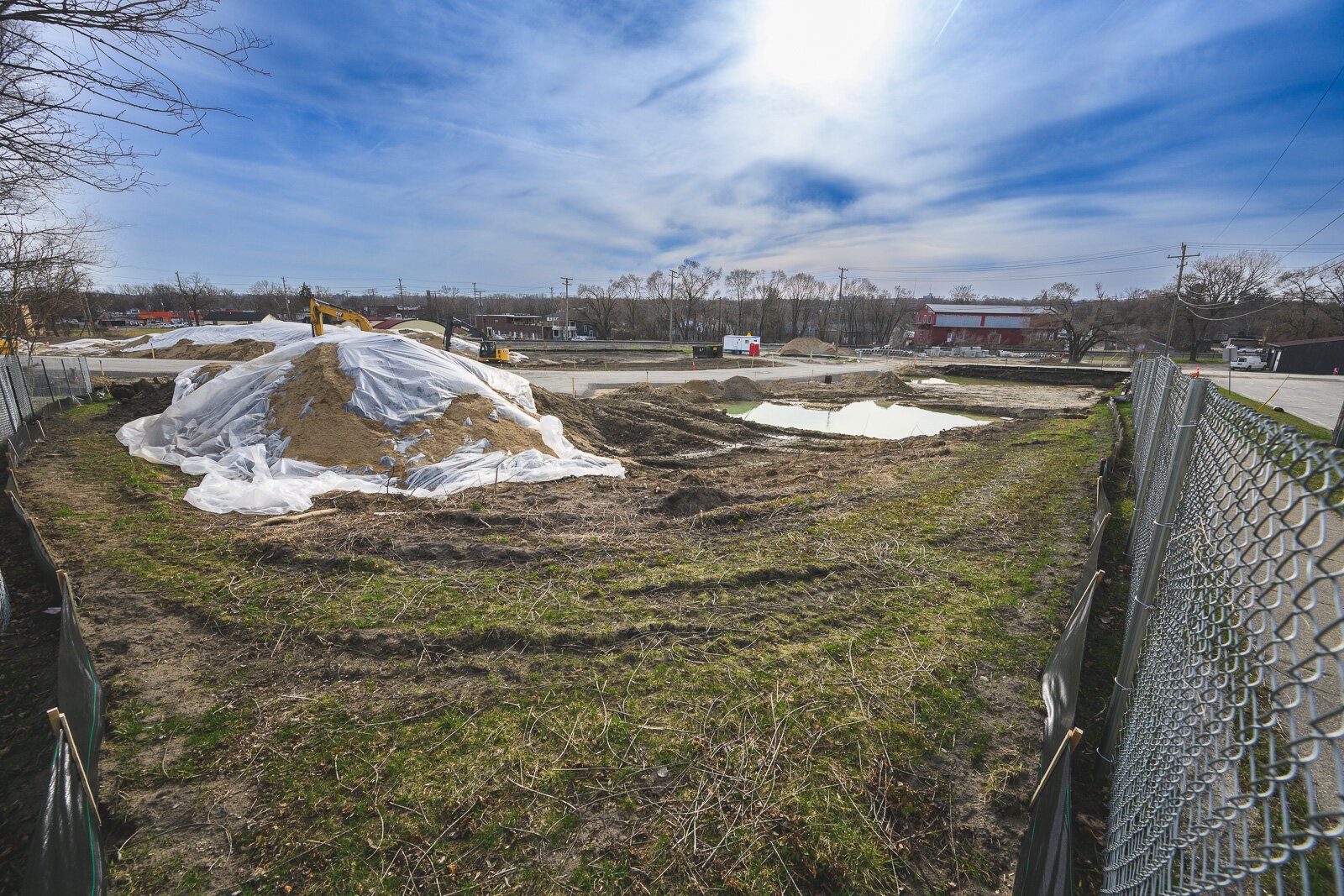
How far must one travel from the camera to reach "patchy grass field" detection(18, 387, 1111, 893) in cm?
257

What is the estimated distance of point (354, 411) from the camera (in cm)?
994

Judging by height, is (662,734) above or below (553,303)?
below

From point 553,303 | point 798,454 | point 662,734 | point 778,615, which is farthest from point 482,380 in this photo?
point 553,303

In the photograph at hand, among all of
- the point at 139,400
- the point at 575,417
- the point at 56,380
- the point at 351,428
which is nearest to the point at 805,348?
the point at 575,417

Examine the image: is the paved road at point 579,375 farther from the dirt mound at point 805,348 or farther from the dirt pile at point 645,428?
the dirt mound at point 805,348

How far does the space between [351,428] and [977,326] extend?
89975mm

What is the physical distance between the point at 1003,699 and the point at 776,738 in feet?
5.27

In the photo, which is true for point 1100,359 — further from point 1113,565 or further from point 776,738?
point 776,738

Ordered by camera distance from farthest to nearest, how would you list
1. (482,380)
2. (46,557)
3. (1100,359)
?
(1100,359), (482,380), (46,557)

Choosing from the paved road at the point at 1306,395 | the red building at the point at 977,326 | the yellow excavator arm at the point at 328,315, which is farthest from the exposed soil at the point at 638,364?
the red building at the point at 977,326

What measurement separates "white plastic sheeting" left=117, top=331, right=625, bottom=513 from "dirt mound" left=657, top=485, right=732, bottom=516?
2499mm

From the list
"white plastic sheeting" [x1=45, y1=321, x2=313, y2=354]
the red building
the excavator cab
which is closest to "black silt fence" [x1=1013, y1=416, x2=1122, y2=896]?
the excavator cab

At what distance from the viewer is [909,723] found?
3340mm

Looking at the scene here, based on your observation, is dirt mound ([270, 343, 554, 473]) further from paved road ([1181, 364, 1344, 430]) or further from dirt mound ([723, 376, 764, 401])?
paved road ([1181, 364, 1344, 430])
